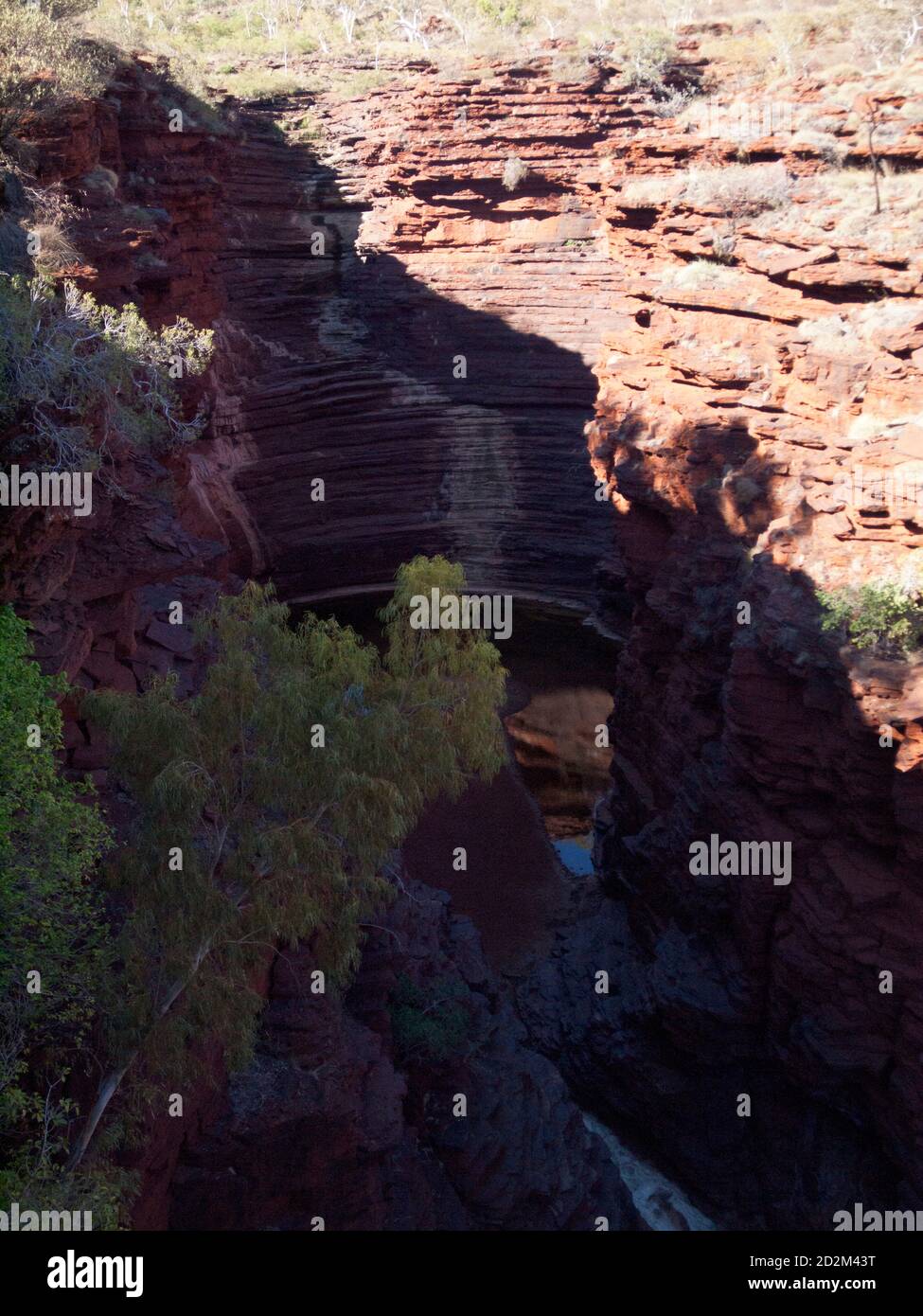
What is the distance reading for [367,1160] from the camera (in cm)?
1095

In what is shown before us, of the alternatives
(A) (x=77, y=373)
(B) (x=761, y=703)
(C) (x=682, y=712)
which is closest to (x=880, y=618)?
(B) (x=761, y=703)

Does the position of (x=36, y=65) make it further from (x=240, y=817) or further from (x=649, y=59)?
(x=649, y=59)

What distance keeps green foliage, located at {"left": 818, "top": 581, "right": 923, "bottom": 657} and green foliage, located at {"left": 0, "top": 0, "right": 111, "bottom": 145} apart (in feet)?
37.3

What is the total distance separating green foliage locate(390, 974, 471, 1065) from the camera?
1273cm

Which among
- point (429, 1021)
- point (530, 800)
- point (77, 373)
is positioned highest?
point (77, 373)

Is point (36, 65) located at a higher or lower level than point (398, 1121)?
higher

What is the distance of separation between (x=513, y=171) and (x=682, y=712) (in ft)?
52.7

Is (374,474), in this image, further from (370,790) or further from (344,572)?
(370,790)

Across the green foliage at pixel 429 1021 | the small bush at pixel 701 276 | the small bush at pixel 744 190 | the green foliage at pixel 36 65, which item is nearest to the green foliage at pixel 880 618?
the green foliage at pixel 429 1021

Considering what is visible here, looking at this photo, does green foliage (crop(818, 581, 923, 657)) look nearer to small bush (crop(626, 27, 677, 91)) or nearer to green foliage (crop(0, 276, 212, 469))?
green foliage (crop(0, 276, 212, 469))

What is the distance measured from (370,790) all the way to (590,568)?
63.3 ft

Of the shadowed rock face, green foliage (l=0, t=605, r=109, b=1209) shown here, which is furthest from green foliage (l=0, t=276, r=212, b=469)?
the shadowed rock face

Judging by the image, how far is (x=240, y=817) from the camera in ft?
27.9
